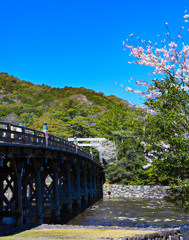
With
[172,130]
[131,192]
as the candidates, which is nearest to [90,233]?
[172,130]

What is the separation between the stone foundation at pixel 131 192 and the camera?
38375 mm

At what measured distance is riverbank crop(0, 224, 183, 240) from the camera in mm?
11523

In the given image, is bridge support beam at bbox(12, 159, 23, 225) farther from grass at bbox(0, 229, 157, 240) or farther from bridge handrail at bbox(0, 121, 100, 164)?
grass at bbox(0, 229, 157, 240)

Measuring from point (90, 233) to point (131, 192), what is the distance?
28170 mm

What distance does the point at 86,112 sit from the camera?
59.6 metres

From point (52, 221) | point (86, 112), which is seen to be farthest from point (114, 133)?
point (52, 221)

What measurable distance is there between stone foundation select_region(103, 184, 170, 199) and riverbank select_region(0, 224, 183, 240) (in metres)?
25.7

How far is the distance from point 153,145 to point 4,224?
8081mm

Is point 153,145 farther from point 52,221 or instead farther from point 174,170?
point 52,221

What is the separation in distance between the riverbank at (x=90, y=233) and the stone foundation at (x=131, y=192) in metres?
25.7

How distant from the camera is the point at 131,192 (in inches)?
1564

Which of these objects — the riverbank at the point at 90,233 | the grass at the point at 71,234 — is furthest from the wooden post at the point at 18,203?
the grass at the point at 71,234

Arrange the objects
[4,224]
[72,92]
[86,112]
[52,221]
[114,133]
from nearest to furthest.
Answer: [4,224]
[52,221]
[114,133]
[86,112]
[72,92]

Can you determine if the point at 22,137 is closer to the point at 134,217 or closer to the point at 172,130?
the point at 172,130
